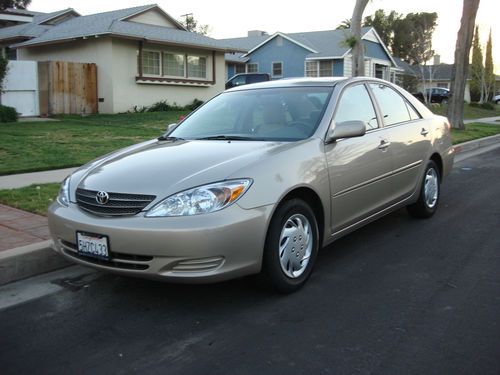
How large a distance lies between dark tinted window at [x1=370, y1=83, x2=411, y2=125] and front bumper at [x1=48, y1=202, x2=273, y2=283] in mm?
2360

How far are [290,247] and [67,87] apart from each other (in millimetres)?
18098

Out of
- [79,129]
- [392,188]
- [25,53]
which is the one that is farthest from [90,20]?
[392,188]

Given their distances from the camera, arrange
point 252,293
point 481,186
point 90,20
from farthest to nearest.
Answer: point 90,20, point 481,186, point 252,293

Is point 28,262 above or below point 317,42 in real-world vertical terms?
below

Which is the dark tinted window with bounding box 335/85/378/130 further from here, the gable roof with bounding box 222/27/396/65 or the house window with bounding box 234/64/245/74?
the house window with bounding box 234/64/245/74

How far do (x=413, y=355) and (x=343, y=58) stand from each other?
115 ft

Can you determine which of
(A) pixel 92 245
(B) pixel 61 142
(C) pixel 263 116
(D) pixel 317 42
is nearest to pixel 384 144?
(C) pixel 263 116

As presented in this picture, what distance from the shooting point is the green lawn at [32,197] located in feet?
20.3

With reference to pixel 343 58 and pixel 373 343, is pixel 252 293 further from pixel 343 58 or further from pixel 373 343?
pixel 343 58

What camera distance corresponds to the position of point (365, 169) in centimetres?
485

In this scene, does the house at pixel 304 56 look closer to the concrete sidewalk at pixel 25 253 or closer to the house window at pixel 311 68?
the house window at pixel 311 68

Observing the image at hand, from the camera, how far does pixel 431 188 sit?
20.7 ft

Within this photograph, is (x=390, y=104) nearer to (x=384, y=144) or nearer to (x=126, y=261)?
(x=384, y=144)

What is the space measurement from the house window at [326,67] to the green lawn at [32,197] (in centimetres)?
3207
